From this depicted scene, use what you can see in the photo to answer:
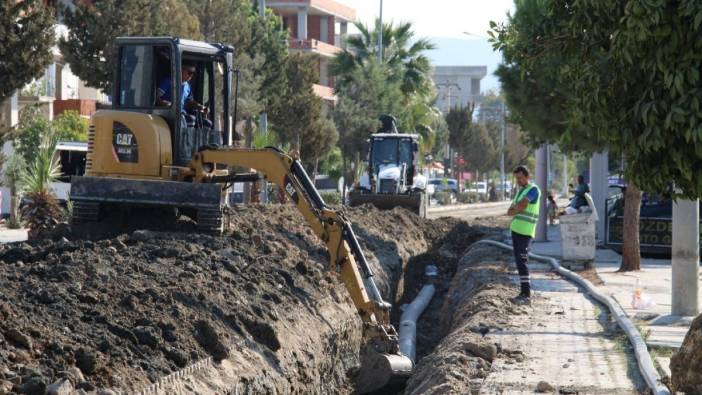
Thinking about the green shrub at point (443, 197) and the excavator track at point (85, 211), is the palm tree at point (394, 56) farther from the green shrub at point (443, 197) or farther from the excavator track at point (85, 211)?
the excavator track at point (85, 211)

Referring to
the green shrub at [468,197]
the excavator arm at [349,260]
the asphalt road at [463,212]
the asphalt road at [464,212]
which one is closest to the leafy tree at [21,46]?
the excavator arm at [349,260]

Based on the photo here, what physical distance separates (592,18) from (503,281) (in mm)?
10400

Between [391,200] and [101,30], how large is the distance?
10.5 metres

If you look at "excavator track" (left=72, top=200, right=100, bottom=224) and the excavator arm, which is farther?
"excavator track" (left=72, top=200, right=100, bottom=224)

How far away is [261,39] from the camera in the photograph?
43.3 meters

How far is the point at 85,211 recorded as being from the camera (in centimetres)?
1838

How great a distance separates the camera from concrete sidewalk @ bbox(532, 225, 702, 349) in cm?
1433

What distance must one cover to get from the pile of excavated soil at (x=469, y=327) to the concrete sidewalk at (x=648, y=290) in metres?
1.63

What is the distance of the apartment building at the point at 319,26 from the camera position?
2894 inches

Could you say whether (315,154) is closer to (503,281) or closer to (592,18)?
(503,281)

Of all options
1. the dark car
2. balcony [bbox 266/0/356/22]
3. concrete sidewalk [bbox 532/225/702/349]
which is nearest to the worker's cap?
concrete sidewalk [bbox 532/225/702/349]

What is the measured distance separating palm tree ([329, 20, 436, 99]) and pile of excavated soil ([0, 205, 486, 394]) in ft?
122

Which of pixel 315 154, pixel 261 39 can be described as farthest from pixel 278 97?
pixel 315 154

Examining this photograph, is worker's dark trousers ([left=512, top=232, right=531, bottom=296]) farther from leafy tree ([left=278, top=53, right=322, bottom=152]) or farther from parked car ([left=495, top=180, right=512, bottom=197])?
parked car ([left=495, top=180, right=512, bottom=197])
